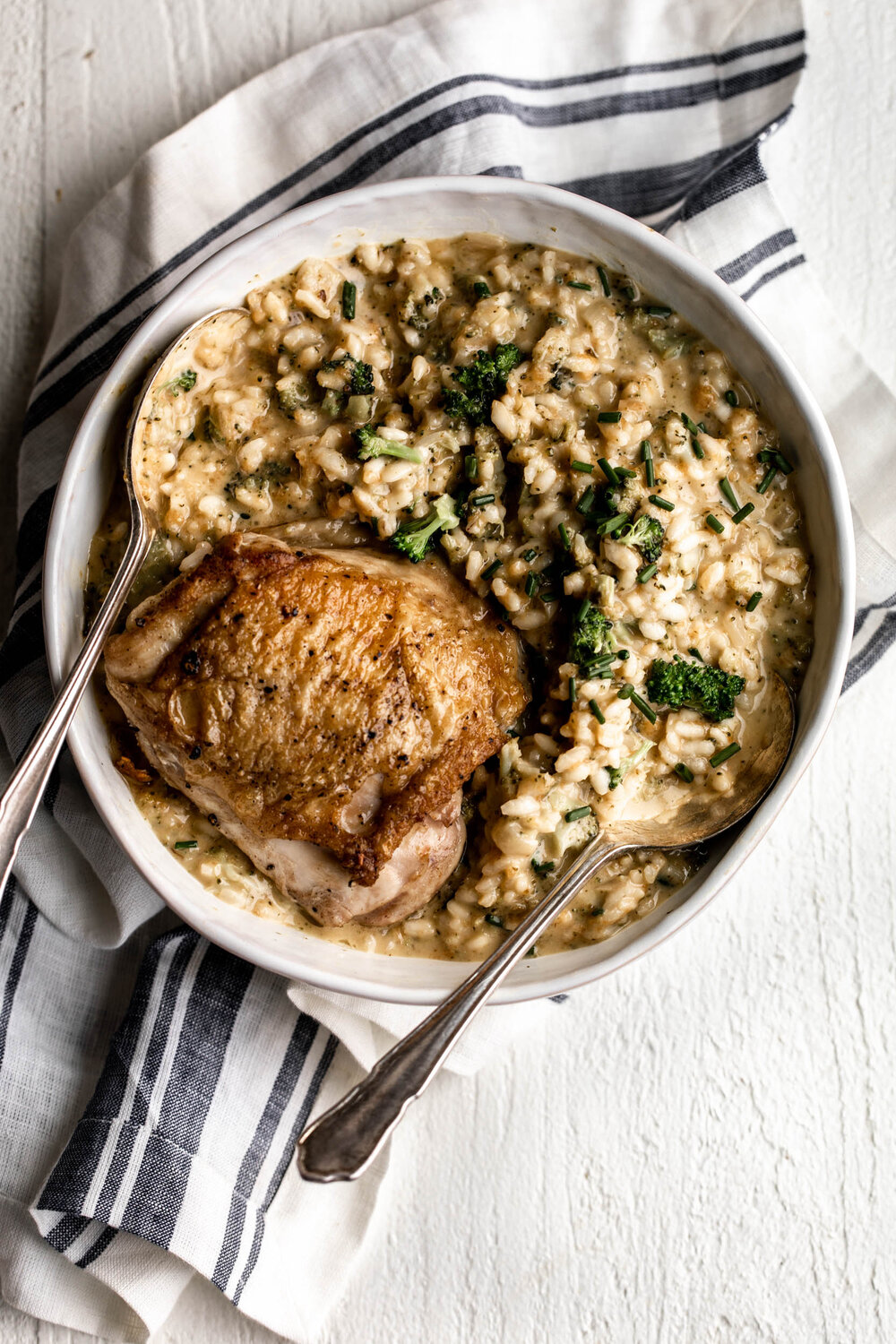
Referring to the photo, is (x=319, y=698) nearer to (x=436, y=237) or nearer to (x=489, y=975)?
(x=489, y=975)

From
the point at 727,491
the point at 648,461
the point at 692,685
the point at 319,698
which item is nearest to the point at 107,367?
the point at 319,698

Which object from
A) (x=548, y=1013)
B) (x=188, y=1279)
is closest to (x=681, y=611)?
(x=548, y=1013)

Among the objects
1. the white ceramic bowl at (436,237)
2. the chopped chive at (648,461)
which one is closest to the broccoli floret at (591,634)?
the chopped chive at (648,461)

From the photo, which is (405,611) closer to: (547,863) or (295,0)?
(547,863)

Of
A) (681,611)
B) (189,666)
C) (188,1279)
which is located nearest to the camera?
(189,666)

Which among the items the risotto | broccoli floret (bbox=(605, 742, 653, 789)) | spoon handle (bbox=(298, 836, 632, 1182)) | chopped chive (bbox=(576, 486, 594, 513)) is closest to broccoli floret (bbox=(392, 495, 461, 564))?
the risotto

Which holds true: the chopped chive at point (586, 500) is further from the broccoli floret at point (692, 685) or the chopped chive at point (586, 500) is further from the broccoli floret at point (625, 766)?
the broccoli floret at point (625, 766)

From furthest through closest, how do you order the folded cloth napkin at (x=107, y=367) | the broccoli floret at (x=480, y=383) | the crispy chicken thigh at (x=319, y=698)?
1. the folded cloth napkin at (x=107, y=367)
2. the broccoli floret at (x=480, y=383)
3. the crispy chicken thigh at (x=319, y=698)

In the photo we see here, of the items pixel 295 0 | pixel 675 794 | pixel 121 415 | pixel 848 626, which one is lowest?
pixel 675 794
